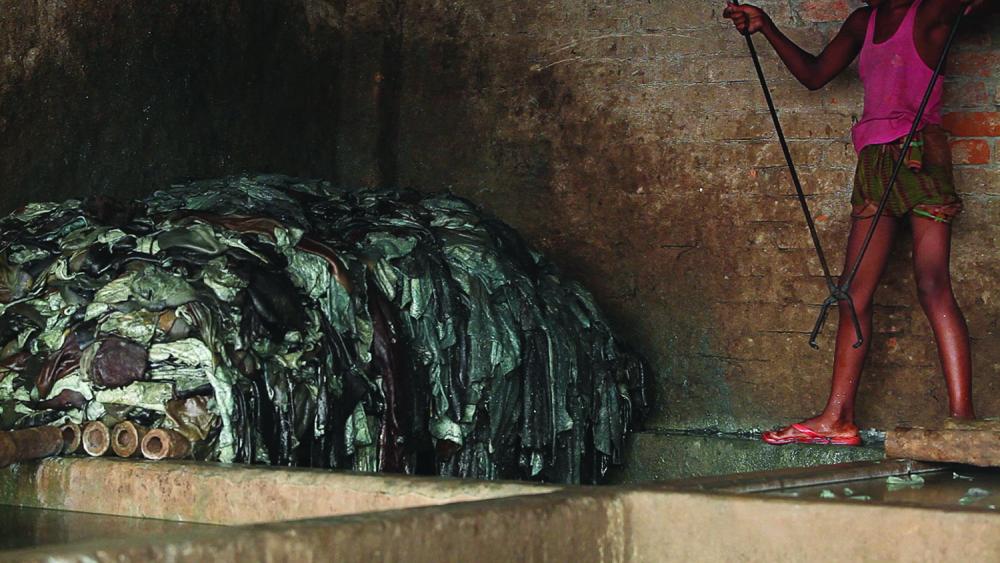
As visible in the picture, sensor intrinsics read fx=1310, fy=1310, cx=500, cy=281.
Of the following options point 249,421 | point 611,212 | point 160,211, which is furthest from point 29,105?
point 611,212

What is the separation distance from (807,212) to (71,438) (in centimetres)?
302

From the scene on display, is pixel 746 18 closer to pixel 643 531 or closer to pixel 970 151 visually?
pixel 970 151

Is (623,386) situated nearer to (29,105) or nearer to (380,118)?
(380,118)

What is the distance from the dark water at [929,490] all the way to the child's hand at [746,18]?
213cm

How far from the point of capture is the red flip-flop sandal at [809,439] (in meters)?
5.03

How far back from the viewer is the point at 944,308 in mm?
4902

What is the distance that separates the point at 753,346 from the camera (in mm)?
5750

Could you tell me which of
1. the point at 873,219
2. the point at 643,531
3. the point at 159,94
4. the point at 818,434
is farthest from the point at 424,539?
the point at 159,94

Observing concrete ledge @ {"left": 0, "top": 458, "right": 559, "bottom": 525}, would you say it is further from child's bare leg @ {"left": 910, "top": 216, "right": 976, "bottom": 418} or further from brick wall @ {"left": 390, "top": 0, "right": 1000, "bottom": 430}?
brick wall @ {"left": 390, "top": 0, "right": 1000, "bottom": 430}

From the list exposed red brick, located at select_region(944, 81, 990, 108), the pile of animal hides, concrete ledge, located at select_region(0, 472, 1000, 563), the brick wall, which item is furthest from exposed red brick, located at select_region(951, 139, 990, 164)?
concrete ledge, located at select_region(0, 472, 1000, 563)

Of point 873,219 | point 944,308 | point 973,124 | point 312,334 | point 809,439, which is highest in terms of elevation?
point 973,124

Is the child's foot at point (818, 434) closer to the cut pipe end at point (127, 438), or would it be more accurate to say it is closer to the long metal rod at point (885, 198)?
the long metal rod at point (885, 198)

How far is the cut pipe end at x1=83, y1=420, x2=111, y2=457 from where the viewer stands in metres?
3.63

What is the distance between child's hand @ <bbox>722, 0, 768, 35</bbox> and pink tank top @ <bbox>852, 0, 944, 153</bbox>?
19.0 inches
